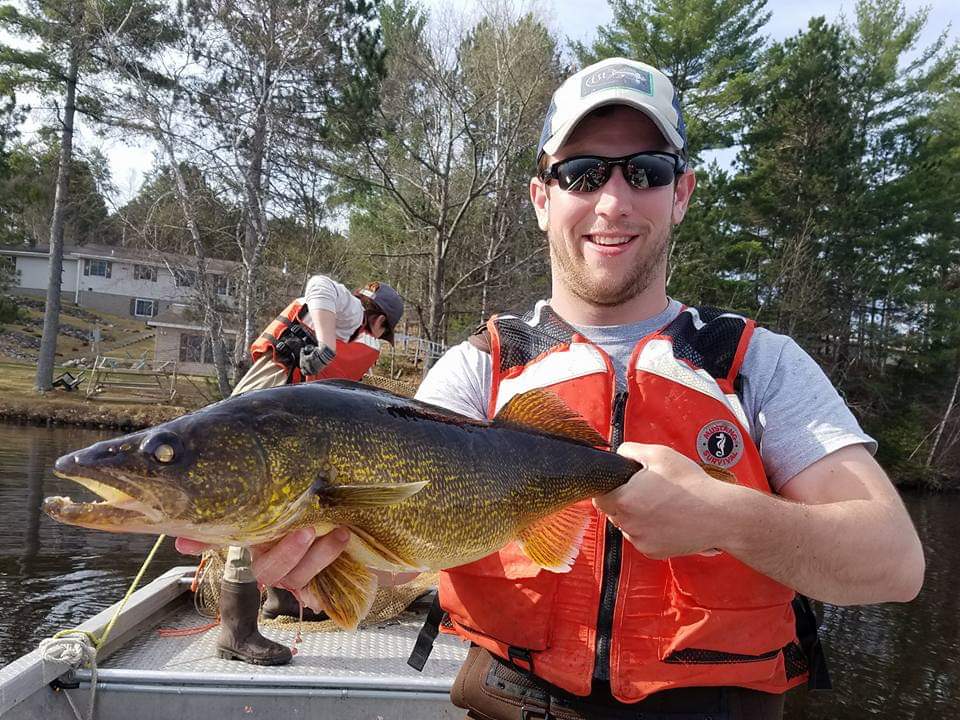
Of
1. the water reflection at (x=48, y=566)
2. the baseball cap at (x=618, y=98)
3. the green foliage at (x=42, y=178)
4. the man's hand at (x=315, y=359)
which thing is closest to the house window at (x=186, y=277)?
the green foliage at (x=42, y=178)

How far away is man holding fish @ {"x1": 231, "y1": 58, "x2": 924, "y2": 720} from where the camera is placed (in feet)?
6.44

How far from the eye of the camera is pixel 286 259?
27516 millimetres

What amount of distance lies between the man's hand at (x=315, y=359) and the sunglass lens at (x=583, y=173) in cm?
306

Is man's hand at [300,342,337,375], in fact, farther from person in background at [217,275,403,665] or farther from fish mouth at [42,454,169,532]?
fish mouth at [42,454,169,532]

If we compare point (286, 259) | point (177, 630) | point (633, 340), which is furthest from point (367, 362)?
point (286, 259)

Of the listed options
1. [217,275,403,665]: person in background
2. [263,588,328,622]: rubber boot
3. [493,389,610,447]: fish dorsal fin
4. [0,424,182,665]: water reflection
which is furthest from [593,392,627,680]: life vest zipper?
[0,424,182,665]: water reflection

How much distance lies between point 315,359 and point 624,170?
3.23 metres

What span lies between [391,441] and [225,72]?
27294 millimetres

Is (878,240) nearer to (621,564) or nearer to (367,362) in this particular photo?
(367,362)

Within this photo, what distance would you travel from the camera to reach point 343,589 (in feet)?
6.81

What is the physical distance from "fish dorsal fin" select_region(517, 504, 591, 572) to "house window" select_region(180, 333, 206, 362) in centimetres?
4114

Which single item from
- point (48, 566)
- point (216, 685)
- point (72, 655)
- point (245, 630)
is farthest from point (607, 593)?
point (48, 566)

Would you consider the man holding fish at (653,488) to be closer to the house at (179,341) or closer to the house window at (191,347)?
the house at (179,341)

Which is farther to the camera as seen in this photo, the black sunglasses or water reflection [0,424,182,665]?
water reflection [0,424,182,665]
